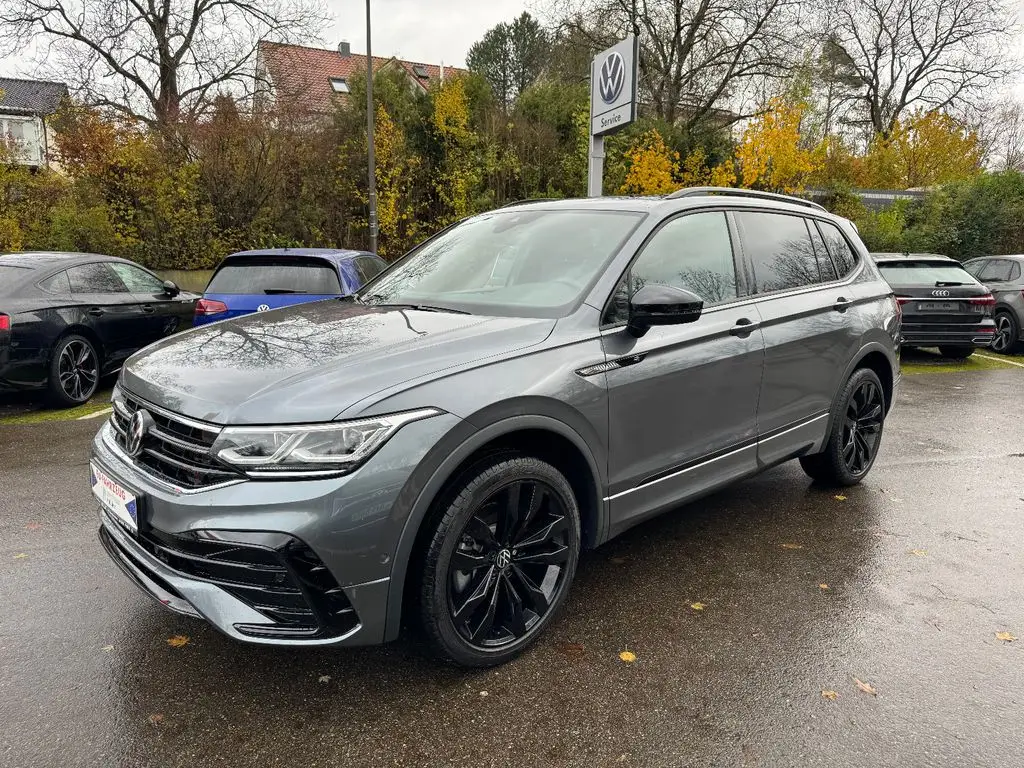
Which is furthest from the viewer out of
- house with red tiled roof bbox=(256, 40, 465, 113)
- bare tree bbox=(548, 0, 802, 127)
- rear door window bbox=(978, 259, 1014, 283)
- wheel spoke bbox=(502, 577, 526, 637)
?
bare tree bbox=(548, 0, 802, 127)

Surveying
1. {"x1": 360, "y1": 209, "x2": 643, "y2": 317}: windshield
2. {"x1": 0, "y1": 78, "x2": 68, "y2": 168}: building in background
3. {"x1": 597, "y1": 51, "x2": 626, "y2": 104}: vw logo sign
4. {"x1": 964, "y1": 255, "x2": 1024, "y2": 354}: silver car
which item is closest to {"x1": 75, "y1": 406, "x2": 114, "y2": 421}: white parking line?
{"x1": 360, "y1": 209, "x2": 643, "y2": 317}: windshield

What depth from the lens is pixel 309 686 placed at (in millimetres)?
2496

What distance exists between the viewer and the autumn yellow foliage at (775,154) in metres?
18.4

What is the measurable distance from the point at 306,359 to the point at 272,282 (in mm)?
4391

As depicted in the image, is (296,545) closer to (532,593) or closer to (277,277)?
(532,593)

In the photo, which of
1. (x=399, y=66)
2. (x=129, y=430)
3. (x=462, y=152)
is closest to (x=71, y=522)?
(x=129, y=430)

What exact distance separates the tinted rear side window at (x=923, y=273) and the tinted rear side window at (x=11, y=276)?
1072cm

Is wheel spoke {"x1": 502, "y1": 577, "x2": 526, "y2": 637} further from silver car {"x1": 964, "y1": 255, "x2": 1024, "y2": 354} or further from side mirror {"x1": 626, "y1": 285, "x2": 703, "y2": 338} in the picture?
silver car {"x1": 964, "y1": 255, "x2": 1024, "y2": 354}

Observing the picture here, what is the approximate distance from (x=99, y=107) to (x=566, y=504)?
21134mm

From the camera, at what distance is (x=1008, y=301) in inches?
452

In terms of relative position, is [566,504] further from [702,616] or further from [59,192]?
[59,192]

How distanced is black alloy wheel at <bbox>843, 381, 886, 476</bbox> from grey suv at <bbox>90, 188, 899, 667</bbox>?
22.7 inches

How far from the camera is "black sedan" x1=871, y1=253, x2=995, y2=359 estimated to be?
397 inches

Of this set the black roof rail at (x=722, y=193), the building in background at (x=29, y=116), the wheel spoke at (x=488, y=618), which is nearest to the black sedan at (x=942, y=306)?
the black roof rail at (x=722, y=193)
